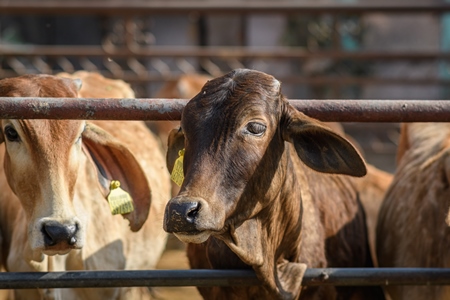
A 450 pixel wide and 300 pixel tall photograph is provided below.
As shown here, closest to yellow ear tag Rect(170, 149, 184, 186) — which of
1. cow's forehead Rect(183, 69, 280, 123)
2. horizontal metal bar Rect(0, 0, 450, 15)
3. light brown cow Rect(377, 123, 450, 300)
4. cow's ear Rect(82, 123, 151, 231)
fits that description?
cow's forehead Rect(183, 69, 280, 123)

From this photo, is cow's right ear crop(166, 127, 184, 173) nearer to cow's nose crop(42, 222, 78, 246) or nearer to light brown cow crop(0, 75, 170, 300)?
light brown cow crop(0, 75, 170, 300)

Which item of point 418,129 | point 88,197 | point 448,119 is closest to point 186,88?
point 418,129

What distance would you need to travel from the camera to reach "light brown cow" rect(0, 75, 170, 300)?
408 centimetres

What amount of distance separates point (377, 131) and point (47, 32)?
24.1 feet

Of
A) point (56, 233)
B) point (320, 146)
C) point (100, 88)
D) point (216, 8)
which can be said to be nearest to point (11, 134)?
point (56, 233)

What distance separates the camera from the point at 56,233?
3982 millimetres

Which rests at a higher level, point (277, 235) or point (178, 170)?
point (178, 170)

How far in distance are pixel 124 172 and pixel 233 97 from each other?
3.80ft

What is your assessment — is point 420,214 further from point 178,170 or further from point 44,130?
point 44,130

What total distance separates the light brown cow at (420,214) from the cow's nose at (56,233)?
1746 millimetres

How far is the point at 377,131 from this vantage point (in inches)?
480

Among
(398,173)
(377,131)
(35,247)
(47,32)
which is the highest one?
(35,247)

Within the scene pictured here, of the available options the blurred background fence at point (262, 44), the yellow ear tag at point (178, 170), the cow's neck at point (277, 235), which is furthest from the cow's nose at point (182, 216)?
the blurred background fence at point (262, 44)

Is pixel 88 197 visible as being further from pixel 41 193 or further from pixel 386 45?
pixel 386 45
